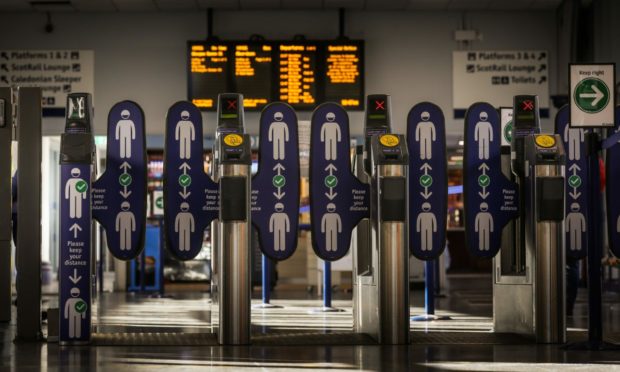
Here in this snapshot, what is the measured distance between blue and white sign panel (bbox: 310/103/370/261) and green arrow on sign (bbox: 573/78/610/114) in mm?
1533

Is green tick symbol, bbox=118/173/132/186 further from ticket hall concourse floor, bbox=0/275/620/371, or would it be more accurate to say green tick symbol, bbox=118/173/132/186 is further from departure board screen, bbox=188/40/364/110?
departure board screen, bbox=188/40/364/110

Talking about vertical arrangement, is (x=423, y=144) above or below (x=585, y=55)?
below

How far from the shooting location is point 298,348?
18.5 ft

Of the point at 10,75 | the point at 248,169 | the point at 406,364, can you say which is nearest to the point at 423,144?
the point at 248,169

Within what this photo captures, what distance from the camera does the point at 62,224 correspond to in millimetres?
5805

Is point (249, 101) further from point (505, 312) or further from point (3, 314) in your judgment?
point (505, 312)

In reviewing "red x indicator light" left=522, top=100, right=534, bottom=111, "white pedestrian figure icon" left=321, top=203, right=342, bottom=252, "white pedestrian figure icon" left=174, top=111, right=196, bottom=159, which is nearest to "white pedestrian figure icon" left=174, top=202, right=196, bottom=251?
"white pedestrian figure icon" left=174, top=111, right=196, bottom=159

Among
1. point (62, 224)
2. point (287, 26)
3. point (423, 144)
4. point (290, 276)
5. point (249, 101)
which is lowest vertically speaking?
point (290, 276)

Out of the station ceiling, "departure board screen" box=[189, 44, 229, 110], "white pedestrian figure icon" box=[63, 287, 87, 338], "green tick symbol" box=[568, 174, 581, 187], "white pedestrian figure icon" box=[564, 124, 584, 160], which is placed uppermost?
the station ceiling

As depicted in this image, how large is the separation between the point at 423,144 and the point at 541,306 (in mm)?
1324

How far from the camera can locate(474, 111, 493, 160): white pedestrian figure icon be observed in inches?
256

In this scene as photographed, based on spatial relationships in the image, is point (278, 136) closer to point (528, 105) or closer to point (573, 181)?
point (528, 105)

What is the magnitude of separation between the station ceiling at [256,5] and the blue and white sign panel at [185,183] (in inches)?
197

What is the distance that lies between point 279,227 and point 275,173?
363 millimetres
